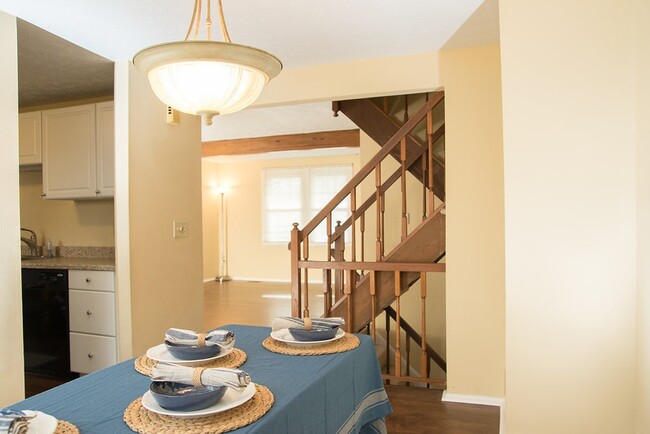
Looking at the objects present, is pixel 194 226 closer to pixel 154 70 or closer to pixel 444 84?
pixel 444 84

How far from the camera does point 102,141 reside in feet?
12.5

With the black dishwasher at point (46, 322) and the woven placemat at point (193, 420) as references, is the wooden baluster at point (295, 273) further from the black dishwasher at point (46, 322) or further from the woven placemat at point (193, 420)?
the woven placemat at point (193, 420)

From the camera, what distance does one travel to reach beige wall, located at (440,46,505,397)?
3148mm

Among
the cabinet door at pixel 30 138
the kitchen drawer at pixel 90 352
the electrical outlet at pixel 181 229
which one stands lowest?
the kitchen drawer at pixel 90 352

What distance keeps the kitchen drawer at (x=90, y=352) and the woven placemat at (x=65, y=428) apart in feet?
8.11

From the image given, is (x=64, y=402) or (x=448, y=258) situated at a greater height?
(x=448, y=258)

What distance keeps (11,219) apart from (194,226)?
1516 mm

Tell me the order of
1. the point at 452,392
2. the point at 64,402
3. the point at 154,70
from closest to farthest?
the point at 64,402 < the point at 154,70 < the point at 452,392

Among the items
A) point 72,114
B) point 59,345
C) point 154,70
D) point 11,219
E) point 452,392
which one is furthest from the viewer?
point 72,114

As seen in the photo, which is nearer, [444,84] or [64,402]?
[64,402]

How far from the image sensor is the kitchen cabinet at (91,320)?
11.3 ft

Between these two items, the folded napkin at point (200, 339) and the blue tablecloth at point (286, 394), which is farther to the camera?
the folded napkin at point (200, 339)

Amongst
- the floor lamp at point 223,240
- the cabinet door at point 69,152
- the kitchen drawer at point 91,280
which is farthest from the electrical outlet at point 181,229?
the floor lamp at point 223,240

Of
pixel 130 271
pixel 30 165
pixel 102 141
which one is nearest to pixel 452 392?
pixel 130 271
